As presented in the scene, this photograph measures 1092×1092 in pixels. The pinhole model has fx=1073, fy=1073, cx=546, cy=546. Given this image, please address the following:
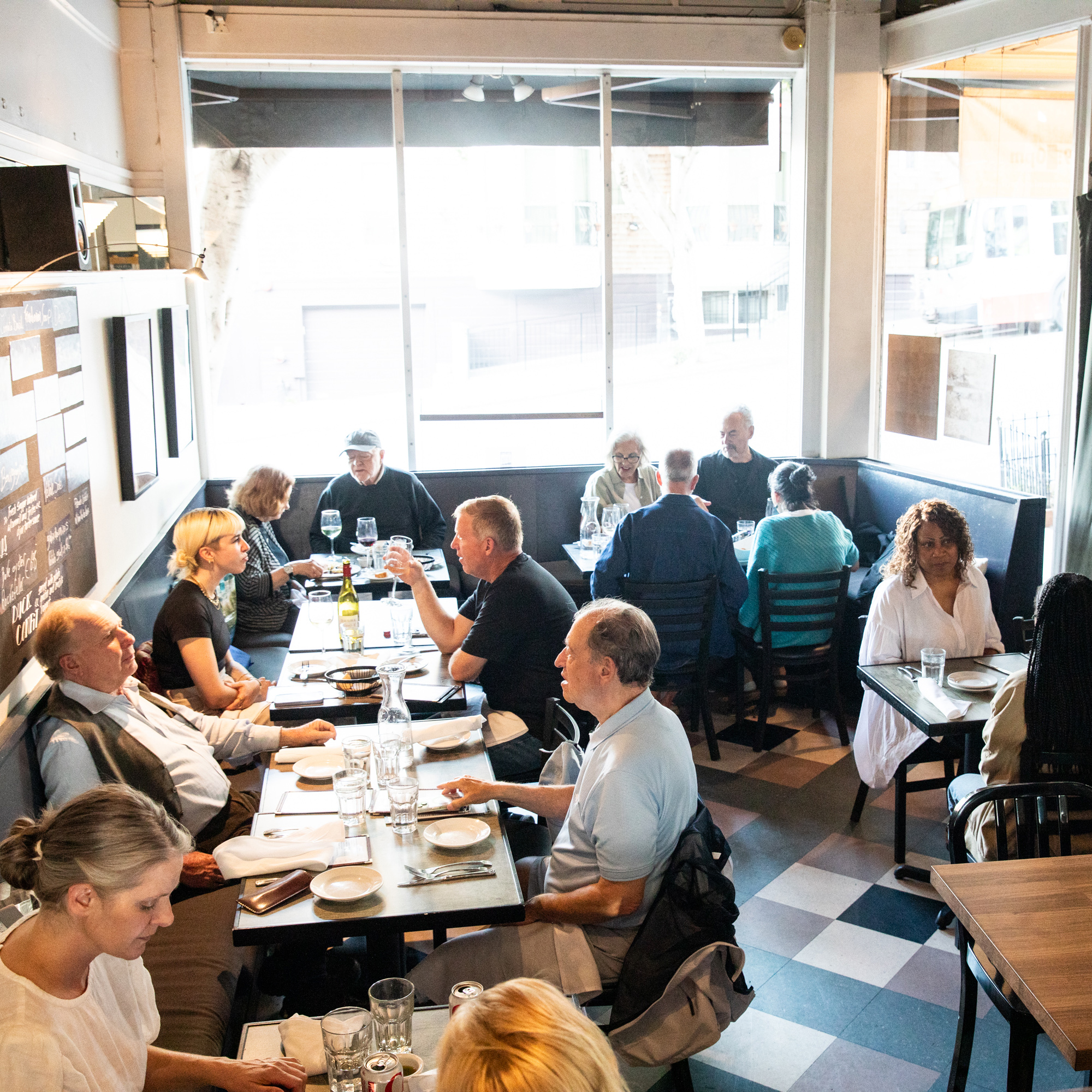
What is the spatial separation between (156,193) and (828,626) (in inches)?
183

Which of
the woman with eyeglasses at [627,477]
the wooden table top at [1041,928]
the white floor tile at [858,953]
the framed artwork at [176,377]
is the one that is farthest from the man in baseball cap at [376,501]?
the wooden table top at [1041,928]

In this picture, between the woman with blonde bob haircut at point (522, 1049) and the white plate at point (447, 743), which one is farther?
the white plate at point (447, 743)

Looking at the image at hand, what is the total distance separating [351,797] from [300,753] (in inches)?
19.6

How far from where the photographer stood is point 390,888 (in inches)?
96.0

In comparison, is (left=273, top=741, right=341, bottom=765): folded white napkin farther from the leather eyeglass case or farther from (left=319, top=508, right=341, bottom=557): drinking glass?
(left=319, top=508, right=341, bottom=557): drinking glass

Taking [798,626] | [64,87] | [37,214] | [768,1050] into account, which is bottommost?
[768,1050]

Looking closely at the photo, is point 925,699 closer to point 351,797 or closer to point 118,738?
point 351,797

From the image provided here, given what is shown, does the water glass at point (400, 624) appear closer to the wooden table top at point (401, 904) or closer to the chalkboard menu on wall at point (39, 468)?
the chalkboard menu on wall at point (39, 468)

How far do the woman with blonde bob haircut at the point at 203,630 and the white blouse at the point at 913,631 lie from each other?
92.2 inches

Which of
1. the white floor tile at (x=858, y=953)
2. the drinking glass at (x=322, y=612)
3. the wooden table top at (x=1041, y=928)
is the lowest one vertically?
the white floor tile at (x=858, y=953)

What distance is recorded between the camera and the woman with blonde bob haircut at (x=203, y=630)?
152 inches

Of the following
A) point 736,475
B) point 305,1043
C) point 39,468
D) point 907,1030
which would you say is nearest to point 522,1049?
point 305,1043

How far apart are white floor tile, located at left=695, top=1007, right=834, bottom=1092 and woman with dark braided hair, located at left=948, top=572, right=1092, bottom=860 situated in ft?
2.41

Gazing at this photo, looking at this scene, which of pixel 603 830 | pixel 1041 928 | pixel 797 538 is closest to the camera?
pixel 1041 928
